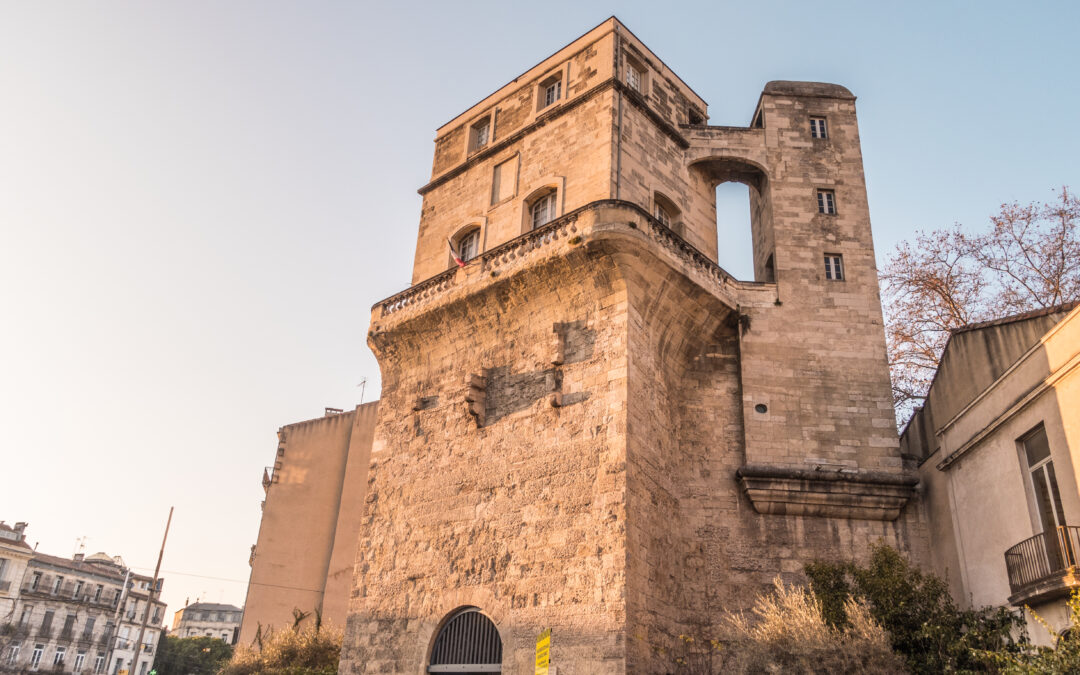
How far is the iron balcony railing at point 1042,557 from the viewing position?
8.77m

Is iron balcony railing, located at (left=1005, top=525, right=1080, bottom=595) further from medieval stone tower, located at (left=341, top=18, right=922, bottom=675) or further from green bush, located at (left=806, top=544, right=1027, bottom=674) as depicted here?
medieval stone tower, located at (left=341, top=18, right=922, bottom=675)

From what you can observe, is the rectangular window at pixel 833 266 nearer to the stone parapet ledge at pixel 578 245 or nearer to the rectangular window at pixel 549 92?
the stone parapet ledge at pixel 578 245

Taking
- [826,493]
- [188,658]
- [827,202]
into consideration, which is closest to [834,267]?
[827,202]

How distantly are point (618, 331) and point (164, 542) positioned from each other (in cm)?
2036

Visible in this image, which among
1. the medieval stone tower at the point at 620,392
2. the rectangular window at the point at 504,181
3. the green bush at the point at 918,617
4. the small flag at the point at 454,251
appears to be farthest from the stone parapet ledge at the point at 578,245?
the green bush at the point at 918,617

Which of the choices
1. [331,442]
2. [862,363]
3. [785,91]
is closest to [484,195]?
[785,91]

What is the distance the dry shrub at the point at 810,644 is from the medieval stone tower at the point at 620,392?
1.35 meters

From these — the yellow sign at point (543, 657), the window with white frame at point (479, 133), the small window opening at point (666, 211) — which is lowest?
the yellow sign at point (543, 657)

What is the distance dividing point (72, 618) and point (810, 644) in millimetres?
42091

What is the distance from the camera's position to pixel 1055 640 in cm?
846

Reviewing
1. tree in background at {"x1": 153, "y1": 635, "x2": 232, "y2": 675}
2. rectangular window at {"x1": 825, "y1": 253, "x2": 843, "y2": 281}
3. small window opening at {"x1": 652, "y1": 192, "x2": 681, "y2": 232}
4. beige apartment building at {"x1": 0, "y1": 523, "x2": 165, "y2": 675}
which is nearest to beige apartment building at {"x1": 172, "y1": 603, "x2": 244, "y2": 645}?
tree in background at {"x1": 153, "y1": 635, "x2": 232, "y2": 675}

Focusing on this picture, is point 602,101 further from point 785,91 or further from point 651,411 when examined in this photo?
point 651,411

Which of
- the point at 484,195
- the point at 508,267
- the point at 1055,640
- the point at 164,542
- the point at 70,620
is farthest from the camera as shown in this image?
the point at 70,620

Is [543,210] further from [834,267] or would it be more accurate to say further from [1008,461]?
[1008,461]
